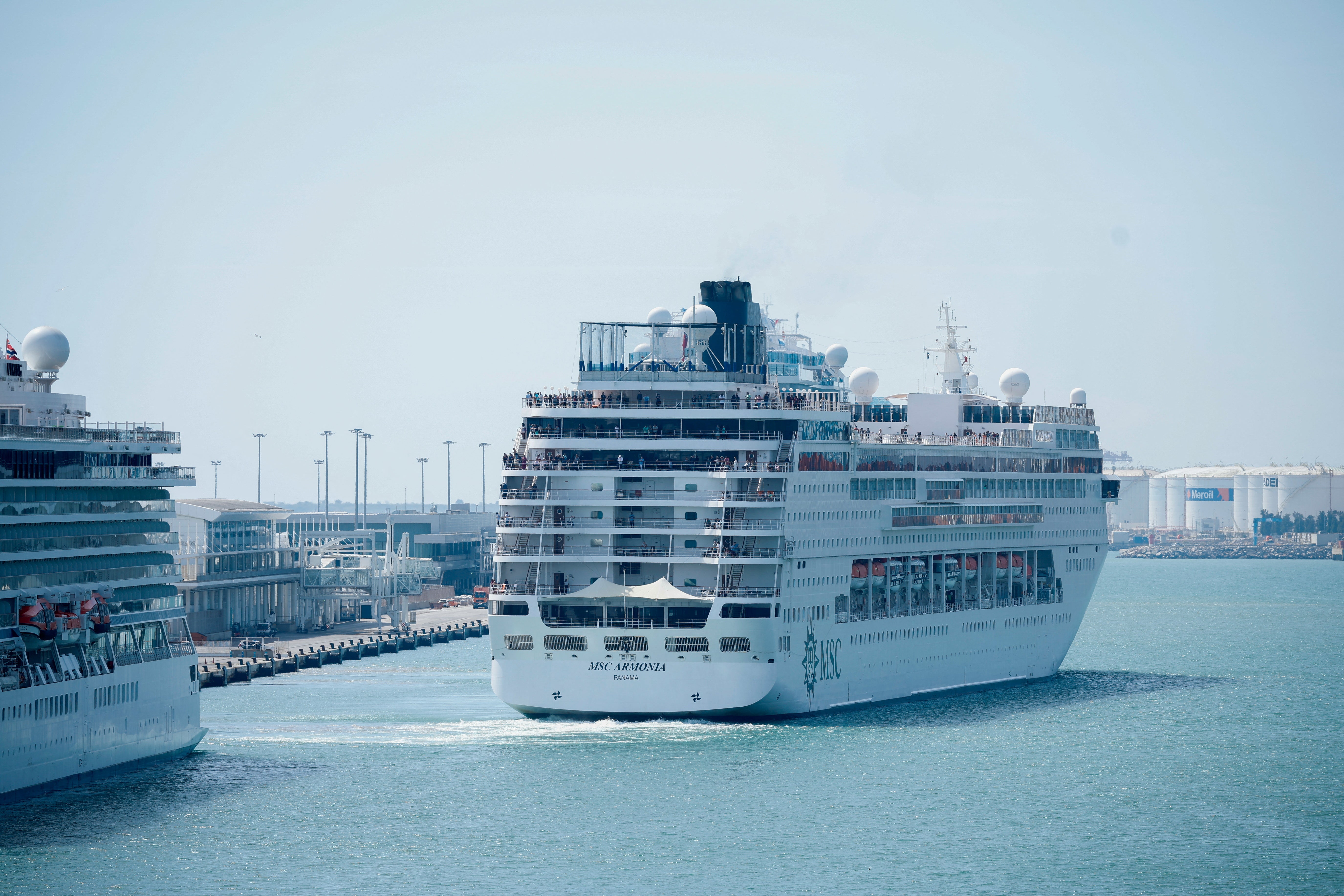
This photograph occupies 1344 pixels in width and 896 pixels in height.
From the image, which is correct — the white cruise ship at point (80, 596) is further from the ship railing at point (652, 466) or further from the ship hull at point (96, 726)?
the ship railing at point (652, 466)

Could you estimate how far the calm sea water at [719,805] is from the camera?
47.5 meters

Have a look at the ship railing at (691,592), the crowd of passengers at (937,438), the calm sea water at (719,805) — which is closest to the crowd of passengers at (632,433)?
the ship railing at (691,592)

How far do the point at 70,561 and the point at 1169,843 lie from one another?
105 feet

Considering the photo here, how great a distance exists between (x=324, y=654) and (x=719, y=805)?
5104 centimetres

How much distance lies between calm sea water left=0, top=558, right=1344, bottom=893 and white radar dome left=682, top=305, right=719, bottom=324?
1488 centimetres

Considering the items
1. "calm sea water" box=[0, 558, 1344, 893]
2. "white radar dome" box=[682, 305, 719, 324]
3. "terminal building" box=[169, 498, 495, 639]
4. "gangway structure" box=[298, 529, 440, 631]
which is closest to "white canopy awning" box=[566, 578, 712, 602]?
"calm sea water" box=[0, 558, 1344, 893]

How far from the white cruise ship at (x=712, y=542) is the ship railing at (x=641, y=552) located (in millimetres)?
78

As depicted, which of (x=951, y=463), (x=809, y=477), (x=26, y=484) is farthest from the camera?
(x=951, y=463)

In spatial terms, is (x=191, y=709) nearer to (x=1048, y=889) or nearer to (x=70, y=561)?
(x=70, y=561)

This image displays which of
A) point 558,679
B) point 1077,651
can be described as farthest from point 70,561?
point 1077,651

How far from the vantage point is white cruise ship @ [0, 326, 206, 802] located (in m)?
53.5

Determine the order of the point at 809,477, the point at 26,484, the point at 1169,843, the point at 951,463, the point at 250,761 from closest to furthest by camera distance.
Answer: the point at 1169,843
the point at 26,484
the point at 250,761
the point at 809,477
the point at 951,463

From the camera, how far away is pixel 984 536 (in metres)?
85.5

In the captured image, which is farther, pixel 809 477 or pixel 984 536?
pixel 984 536
